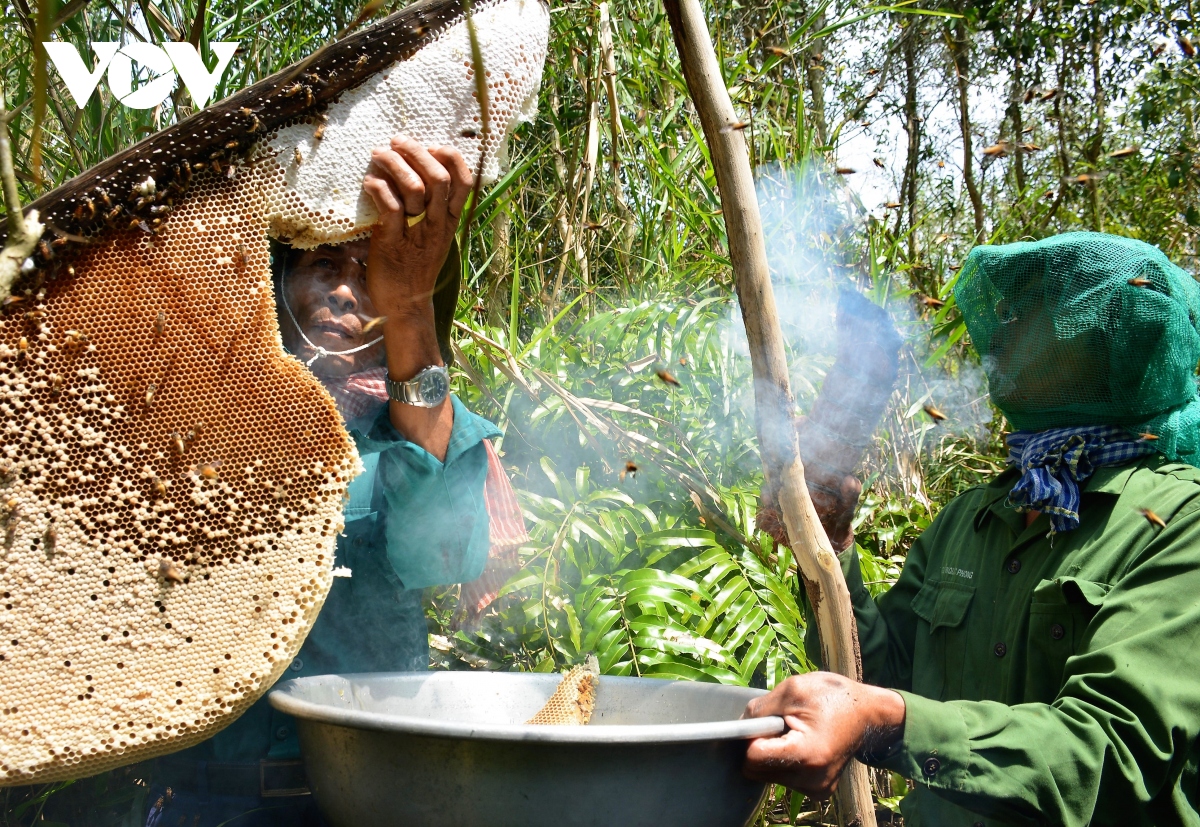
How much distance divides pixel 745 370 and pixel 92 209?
2.53 meters

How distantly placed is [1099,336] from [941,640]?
0.78m

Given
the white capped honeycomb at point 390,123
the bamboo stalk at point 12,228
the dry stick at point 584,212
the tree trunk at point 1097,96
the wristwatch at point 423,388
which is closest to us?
the bamboo stalk at point 12,228

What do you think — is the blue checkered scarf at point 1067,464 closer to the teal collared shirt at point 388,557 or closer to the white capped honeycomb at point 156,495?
the teal collared shirt at point 388,557

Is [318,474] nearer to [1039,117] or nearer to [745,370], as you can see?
[745,370]

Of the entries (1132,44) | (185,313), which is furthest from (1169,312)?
(1132,44)

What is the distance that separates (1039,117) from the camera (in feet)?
28.3

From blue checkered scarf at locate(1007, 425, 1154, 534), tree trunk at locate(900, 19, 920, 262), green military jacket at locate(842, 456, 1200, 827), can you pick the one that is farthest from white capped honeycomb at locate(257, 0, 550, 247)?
tree trunk at locate(900, 19, 920, 262)

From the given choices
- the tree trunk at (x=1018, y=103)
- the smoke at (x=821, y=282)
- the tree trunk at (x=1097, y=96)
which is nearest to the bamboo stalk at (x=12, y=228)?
the smoke at (x=821, y=282)

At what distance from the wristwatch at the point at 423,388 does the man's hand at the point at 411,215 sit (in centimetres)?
11

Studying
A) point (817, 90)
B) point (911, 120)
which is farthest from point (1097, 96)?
point (817, 90)

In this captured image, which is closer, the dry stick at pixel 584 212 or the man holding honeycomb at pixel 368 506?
the man holding honeycomb at pixel 368 506

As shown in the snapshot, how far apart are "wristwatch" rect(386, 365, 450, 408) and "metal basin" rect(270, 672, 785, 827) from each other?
61cm

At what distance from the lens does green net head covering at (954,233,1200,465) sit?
192 centimetres

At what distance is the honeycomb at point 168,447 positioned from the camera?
126 cm
